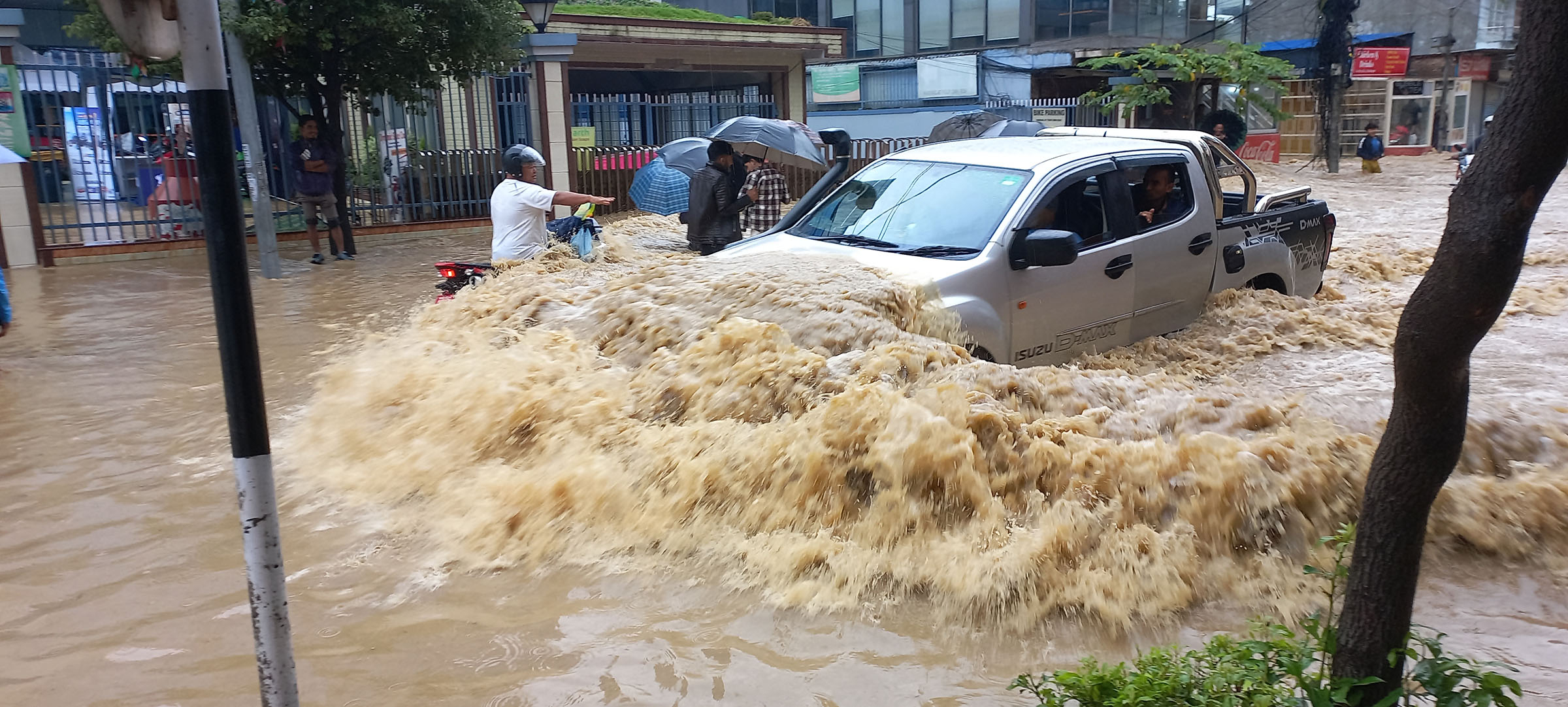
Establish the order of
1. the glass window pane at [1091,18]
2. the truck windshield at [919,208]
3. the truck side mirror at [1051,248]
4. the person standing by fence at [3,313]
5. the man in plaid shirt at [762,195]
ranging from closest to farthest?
the truck side mirror at [1051,248], the truck windshield at [919,208], the person standing by fence at [3,313], the man in plaid shirt at [762,195], the glass window pane at [1091,18]

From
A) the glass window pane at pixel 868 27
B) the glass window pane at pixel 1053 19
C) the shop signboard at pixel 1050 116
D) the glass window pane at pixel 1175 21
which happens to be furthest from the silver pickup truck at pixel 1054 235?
the glass window pane at pixel 868 27

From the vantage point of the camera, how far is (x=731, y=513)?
15.5 feet

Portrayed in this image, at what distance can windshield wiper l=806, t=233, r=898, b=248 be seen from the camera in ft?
21.2

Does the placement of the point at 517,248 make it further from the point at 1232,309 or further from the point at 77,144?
the point at 77,144

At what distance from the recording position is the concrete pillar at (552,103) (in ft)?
57.4

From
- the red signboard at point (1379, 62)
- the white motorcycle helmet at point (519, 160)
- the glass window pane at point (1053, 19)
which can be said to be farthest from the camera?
the red signboard at point (1379, 62)

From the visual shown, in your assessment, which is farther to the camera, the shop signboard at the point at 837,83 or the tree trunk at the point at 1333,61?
the shop signboard at the point at 837,83

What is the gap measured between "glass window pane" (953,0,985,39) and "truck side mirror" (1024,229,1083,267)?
90.0 ft

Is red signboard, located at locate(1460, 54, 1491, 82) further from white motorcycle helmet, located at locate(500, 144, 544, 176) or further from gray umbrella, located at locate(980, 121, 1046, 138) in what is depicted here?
white motorcycle helmet, located at locate(500, 144, 544, 176)

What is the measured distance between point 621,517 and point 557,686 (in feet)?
4.09

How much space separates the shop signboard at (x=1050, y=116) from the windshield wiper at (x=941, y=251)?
20.5 metres

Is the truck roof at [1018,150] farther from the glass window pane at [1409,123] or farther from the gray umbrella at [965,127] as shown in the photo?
the glass window pane at [1409,123]

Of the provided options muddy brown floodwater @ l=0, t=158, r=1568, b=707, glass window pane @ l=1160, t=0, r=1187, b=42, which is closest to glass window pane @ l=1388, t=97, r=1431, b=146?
glass window pane @ l=1160, t=0, r=1187, b=42

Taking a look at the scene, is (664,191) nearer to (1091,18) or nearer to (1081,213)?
(1081,213)
